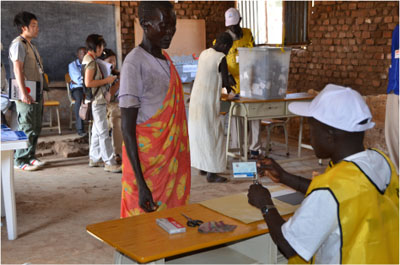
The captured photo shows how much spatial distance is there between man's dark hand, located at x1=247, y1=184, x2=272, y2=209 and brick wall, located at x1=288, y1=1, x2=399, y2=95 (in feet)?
18.4

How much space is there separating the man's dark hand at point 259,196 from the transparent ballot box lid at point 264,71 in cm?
356

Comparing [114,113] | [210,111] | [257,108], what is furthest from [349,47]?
[114,113]

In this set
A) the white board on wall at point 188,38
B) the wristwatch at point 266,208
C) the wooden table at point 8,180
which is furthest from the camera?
the white board on wall at point 188,38

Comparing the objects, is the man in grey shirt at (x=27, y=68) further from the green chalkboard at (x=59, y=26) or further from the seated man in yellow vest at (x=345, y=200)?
the seated man in yellow vest at (x=345, y=200)

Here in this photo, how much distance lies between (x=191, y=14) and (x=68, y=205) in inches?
243

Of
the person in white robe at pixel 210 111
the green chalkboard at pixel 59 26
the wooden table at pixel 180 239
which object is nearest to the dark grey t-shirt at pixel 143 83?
the wooden table at pixel 180 239

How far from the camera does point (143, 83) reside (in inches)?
97.3

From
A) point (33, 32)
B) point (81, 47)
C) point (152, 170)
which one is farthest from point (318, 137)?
point (81, 47)

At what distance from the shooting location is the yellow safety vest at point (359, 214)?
A: 62.1 inches

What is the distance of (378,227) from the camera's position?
162cm

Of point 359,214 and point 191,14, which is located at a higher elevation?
point 191,14

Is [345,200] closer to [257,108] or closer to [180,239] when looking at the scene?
[180,239]

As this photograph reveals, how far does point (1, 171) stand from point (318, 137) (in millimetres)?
2786

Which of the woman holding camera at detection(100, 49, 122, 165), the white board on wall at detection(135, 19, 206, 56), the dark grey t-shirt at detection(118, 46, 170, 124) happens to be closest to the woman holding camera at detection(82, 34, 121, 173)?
the woman holding camera at detection(100, 49, 122, 165)
